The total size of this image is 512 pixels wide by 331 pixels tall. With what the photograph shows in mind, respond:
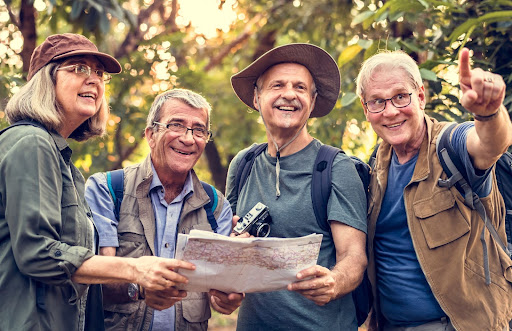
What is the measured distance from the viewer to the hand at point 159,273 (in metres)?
2.48

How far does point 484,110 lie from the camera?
2.53 metres

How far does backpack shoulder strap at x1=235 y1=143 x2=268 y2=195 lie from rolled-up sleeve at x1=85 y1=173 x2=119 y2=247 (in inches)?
33.4

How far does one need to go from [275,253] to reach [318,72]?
59.3 inches

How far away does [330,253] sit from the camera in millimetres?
3178

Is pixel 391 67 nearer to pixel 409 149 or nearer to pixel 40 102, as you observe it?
pixel 409 149

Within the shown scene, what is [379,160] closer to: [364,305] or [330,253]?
[330,253]

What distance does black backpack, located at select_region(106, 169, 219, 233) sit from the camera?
3152 millimetres

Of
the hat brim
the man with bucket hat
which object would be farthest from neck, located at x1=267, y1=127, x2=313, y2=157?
the hat brim

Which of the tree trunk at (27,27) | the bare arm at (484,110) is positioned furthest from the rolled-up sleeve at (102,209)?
the tree trunk at (27,27)

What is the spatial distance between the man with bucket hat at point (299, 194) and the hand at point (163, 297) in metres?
0.56

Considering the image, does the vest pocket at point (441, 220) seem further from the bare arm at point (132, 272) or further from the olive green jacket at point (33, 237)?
the olive green jacket at point (33, 237)

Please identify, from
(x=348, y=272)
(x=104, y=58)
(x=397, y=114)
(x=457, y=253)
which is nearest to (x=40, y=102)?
(x=104, y=58)

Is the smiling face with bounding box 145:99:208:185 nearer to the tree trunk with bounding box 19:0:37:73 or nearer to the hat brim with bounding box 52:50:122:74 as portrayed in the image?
the hat brim with bounding box 52:50:122:74

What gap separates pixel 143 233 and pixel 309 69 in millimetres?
1465
